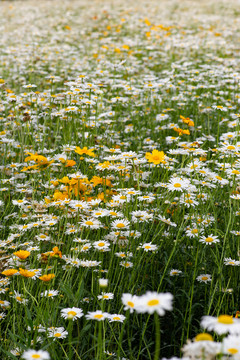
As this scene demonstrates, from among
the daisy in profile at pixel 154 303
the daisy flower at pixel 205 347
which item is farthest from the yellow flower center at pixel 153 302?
the daisy flower at pixel 205 347

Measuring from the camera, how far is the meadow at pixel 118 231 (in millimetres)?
1808

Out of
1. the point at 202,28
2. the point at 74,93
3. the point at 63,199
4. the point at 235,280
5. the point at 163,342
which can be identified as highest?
the point at 202,28

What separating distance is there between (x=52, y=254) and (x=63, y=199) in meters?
0.52

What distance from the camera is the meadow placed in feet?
5.93

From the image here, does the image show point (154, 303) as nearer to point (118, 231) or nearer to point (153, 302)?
point (153, 302)

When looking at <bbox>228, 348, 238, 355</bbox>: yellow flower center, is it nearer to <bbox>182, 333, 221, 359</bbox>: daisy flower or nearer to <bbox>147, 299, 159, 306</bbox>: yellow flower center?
<bbox>182, 333, 221, 359</bbox>: daisy flower

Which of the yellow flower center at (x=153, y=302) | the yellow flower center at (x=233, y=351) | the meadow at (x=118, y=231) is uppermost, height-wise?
the yellow flower center at (x=153, y=302)

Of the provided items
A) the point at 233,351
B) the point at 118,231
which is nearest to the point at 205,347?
the point at 233,351

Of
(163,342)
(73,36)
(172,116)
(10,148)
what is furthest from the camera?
(73,36)

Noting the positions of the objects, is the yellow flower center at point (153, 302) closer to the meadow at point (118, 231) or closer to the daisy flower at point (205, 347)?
the meadow at point (118, 231)

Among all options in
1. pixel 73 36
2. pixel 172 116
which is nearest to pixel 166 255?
pixel 172 116

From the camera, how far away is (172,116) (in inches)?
194

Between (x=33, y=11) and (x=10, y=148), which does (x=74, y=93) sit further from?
(x=33, y=11)

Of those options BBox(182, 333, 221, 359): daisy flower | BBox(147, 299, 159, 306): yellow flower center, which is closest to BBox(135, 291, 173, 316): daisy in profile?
BBox(147, 299, 159, 306): yellow flower center
